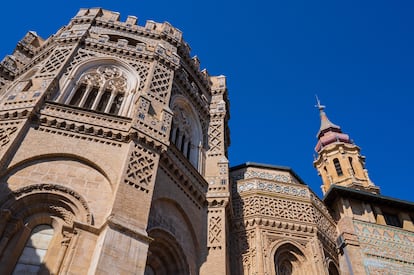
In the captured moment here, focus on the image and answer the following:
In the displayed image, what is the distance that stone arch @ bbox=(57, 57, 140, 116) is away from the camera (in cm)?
1274

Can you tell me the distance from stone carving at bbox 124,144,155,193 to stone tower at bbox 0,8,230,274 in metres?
0.03

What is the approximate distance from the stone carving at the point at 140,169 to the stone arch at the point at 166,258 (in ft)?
5.23

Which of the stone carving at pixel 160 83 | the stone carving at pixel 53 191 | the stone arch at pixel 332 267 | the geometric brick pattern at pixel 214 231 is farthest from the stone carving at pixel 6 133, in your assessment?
the stone arch at pixel 332 267

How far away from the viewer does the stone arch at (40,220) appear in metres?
8.20

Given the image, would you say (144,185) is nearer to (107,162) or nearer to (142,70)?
(107,162)

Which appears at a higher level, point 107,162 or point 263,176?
point 263,176

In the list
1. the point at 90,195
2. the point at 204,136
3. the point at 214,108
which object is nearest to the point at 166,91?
the point at 204,136

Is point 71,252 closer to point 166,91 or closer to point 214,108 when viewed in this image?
point 166,91

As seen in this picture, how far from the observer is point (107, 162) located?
10266mm

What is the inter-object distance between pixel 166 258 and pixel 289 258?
540 centimetres

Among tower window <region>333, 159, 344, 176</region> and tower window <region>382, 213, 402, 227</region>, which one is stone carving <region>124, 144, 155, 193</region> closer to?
tower window <region>382, 213, 402, 227</region>

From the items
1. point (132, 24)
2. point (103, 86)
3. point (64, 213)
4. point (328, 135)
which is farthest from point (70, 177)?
point (328, 135)

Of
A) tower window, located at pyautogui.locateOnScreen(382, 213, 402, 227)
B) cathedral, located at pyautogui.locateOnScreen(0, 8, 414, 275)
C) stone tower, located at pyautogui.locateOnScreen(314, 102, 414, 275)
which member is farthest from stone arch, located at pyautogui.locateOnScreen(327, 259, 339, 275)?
tower window, located at pyautogui.locateOnScreen(382, 213, 402, 227)

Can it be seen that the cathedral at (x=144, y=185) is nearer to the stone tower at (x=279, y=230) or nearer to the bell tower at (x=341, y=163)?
the stone tower at (x=279, y=230)
